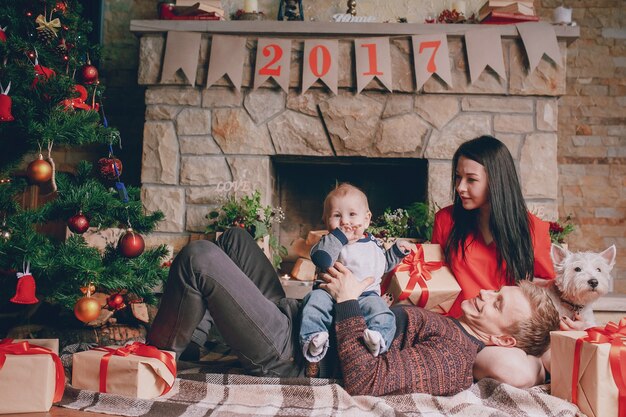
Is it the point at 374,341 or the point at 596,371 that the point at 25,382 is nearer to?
the point at 374,341

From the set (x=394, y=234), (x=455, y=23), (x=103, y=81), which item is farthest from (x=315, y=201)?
(x=103, y=81)

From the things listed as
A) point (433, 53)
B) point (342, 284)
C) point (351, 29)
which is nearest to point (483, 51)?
point (433, 53)

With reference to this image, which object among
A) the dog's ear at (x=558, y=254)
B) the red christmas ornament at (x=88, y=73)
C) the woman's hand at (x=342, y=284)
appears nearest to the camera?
the woman's hand at (x=342, y=284)

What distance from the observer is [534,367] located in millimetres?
1818

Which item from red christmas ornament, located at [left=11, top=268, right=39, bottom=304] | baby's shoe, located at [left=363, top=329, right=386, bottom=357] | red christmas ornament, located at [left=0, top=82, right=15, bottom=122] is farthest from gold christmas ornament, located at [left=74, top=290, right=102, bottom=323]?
baby's shoe, located at [left=363, top=329, right=386, bottom=357]

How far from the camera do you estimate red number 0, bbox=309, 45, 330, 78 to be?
10.5ft

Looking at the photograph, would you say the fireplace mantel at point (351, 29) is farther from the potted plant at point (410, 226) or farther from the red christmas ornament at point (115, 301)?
the red christmas ornament at point (115, 301)

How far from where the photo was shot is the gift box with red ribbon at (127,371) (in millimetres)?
1649

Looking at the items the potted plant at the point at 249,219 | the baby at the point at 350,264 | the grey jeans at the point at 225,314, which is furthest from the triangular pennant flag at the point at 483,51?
the grey jeans at the point at 225,314

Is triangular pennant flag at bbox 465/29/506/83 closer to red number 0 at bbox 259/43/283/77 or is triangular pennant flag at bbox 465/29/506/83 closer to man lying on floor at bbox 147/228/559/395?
red number 0 at bbox 259/43/283/77

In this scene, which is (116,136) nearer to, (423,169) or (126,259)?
(126,259)

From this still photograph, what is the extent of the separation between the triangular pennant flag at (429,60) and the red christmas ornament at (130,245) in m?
1.80

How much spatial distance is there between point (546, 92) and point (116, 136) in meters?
2.36

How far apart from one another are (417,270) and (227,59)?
70.6 inches
